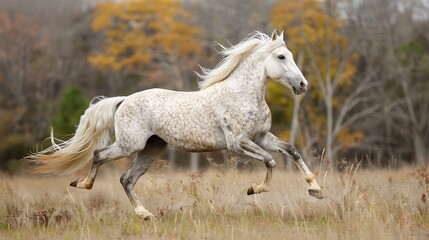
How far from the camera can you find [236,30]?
108 ft

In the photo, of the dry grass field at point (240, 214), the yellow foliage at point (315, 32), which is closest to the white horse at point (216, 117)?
the dry grass field at point (240, 214)

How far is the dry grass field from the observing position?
23.4 ft

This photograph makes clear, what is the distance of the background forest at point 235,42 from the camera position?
33656 mm

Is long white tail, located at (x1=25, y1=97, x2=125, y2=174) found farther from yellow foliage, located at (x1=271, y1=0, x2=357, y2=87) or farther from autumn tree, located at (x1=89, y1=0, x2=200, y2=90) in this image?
autumn tree, located at (x1=89, y1=0, x2=200, y2=90)


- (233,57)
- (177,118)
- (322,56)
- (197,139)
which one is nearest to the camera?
(197,139)

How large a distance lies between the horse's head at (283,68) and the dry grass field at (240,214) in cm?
116

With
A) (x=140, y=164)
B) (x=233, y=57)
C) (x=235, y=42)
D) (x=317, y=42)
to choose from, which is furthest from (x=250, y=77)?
(x=317, y=42)

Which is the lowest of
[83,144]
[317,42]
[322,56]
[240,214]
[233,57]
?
[240,214]

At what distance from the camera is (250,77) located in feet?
28.6

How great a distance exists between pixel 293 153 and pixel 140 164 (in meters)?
2.14

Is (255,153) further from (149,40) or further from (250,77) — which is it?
(149,40)

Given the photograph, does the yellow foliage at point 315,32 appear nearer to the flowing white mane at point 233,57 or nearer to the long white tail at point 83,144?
the long white tail at point 83,144

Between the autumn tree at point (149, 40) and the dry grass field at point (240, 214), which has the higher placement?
the autumn tree at point (149, 40)

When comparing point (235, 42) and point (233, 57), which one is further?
point (235, 42)
